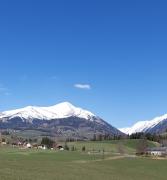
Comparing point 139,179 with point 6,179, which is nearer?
point 6,179

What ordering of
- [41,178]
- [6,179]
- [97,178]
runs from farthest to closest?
1. [97,178]
2. [41,178]
3. [6,179]

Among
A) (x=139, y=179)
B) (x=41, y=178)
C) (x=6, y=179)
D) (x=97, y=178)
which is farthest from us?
(x=139, y=179)

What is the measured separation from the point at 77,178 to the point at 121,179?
7978 mm

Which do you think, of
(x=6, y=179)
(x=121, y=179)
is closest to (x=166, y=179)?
(x=121, y=179)

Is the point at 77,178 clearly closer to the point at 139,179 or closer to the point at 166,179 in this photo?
the point at 139,179

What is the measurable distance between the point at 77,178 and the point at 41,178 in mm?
6827

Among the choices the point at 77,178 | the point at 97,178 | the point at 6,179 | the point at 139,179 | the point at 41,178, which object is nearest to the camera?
the point at 6,179

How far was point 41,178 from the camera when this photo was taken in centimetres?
5388

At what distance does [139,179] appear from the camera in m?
69.5

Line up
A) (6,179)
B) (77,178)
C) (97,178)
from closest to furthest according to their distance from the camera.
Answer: (6,179) → (77,178) → (97,178)

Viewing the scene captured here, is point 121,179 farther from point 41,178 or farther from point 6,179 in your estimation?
point 6,179

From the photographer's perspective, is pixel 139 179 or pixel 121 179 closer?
pixel 121 179

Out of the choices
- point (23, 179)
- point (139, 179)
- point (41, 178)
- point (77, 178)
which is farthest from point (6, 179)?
point (139, 179)

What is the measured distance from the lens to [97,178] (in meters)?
63.8
